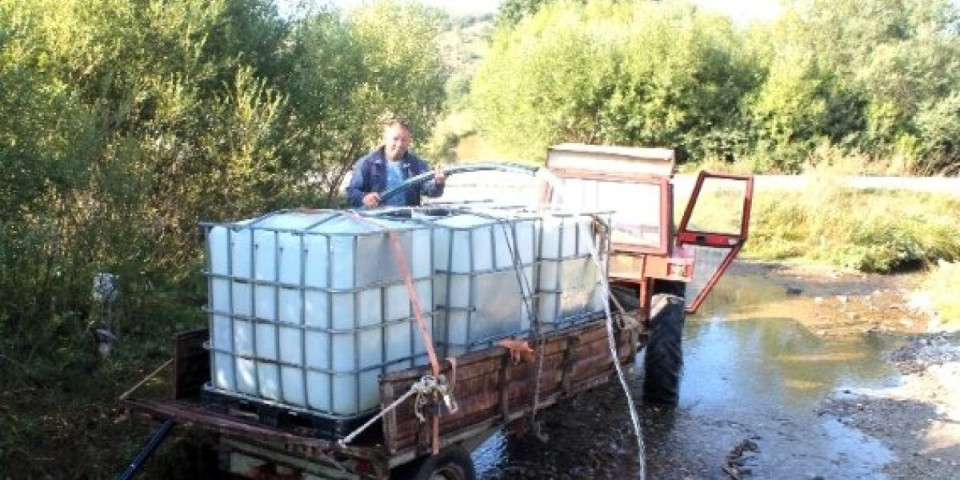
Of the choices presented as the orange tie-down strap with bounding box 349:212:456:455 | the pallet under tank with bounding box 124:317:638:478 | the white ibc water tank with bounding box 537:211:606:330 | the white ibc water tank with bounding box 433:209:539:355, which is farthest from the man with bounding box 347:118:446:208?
the orange tie-down strap with bounding box 349:212:456:455

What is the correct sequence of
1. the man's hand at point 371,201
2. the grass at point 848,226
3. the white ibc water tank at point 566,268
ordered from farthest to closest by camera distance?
the grass at point 848,226 < the man's hand at point 371,201 < the white ibc water tank at point 566,268

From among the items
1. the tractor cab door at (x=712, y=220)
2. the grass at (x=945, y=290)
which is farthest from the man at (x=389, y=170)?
the grass at (x=945, y=290)

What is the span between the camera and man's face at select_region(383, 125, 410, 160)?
6.57 m

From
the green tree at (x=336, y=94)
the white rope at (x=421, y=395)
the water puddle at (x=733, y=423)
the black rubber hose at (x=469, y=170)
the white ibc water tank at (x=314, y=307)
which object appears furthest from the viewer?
the green tree at (x=336, y=94)

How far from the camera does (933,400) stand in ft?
27.1

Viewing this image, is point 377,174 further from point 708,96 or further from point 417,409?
point 708,96

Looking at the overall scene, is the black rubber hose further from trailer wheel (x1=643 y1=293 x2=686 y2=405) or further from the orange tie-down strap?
trailer wheel (x1=643 y1=293 x2=686 y2=405)

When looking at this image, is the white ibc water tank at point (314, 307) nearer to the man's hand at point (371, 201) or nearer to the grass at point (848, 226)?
the man's hand at point (371, 201)

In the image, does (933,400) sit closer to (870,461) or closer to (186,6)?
(870,461)

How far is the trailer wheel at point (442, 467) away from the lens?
440 cm

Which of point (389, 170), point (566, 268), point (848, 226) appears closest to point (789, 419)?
point (566, 268)

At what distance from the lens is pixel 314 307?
166 inches

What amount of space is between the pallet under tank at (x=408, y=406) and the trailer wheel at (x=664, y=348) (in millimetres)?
1946

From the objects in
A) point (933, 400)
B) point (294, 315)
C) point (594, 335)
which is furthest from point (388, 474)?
point (933, 400)
